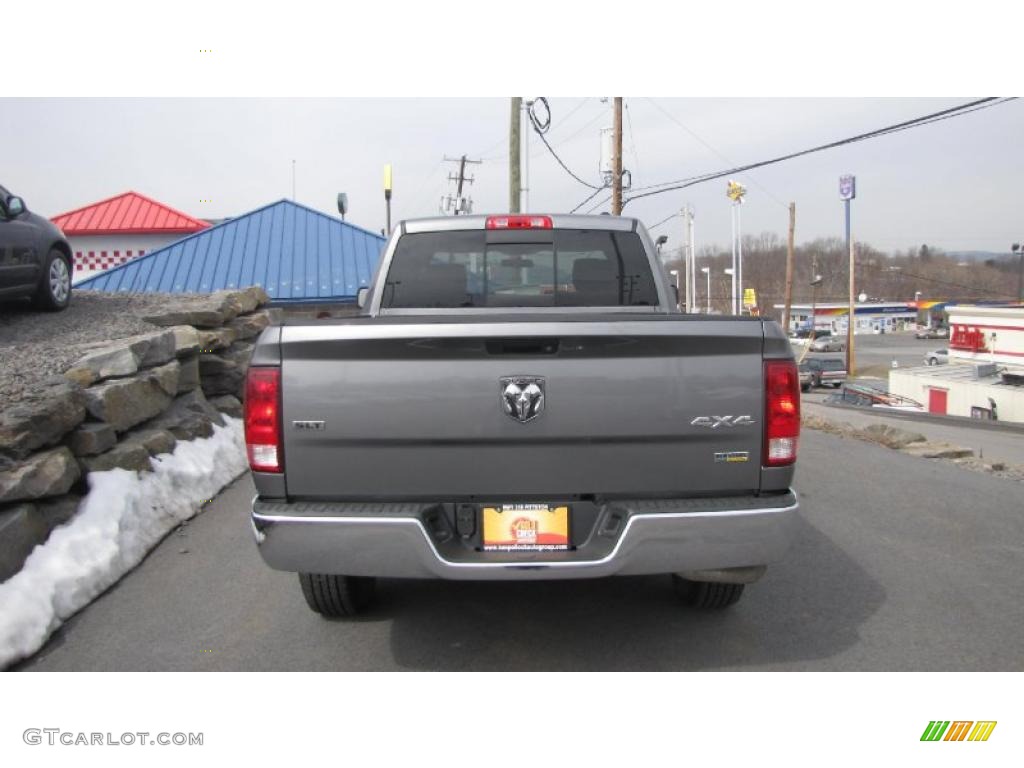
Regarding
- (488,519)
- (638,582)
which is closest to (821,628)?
(638,582)

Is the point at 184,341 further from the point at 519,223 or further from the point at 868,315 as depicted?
the point at 868,315

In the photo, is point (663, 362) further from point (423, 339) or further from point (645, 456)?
point (423, 339)

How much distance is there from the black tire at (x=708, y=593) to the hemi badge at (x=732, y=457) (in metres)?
1.00

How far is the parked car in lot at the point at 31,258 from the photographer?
759 cm

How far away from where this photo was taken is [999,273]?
98.4m

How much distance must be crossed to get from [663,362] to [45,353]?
5.66 m

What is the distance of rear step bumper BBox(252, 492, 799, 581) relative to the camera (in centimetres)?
296

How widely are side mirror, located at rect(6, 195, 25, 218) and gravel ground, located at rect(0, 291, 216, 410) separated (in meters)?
1.15

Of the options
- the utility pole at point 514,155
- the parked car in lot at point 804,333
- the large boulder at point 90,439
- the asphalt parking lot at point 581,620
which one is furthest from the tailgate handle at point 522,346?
the parked car in lot at point 804,333

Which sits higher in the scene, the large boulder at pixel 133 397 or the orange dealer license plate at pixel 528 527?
the large boulder at pixel 133 397

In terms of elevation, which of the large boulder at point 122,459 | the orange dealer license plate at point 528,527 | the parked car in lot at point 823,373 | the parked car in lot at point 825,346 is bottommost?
the parked car in lot at point 823,373

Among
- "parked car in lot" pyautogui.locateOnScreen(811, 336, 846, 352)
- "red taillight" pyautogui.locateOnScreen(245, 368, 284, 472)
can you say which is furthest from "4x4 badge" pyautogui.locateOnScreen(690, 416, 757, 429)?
"parked car in lot" pyautogui.locateOnScreen(811, 336, 846, 352)

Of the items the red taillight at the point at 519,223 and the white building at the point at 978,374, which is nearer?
the red taillight at the point at 519,223

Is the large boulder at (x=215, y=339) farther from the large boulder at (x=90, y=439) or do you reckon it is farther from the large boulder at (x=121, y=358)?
the large boulder at (x=90, y=439)
